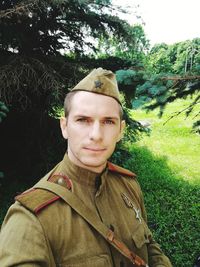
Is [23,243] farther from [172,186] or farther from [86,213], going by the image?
[172,186]

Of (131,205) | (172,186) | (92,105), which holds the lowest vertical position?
(172,186)

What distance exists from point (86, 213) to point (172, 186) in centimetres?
608

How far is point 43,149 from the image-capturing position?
6.43m

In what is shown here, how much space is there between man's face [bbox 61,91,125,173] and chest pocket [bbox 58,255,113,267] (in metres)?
0.46

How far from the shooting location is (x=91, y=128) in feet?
5.59

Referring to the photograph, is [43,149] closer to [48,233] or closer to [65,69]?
[65,69]

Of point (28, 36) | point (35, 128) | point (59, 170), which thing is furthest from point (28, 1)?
point (59, 170)

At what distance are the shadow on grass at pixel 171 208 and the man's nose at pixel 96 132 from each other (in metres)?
3.84

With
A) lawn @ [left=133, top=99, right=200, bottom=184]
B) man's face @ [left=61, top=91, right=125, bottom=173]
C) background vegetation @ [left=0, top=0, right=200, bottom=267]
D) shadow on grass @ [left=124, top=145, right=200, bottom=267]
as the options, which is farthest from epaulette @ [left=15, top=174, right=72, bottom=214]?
lawn @ [left=133, top=99, right=200, bottom=184]

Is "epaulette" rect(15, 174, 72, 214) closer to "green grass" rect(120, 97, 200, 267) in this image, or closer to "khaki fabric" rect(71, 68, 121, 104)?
"khaki fabric" rect(71, 68, 121, 104)

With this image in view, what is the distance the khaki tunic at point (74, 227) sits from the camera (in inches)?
55.8

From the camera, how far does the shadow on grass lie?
520 centimetres

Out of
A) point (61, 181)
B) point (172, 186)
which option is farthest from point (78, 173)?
point (172, 186)

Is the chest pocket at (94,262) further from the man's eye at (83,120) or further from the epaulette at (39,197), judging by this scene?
the man's eye at (83,120)
